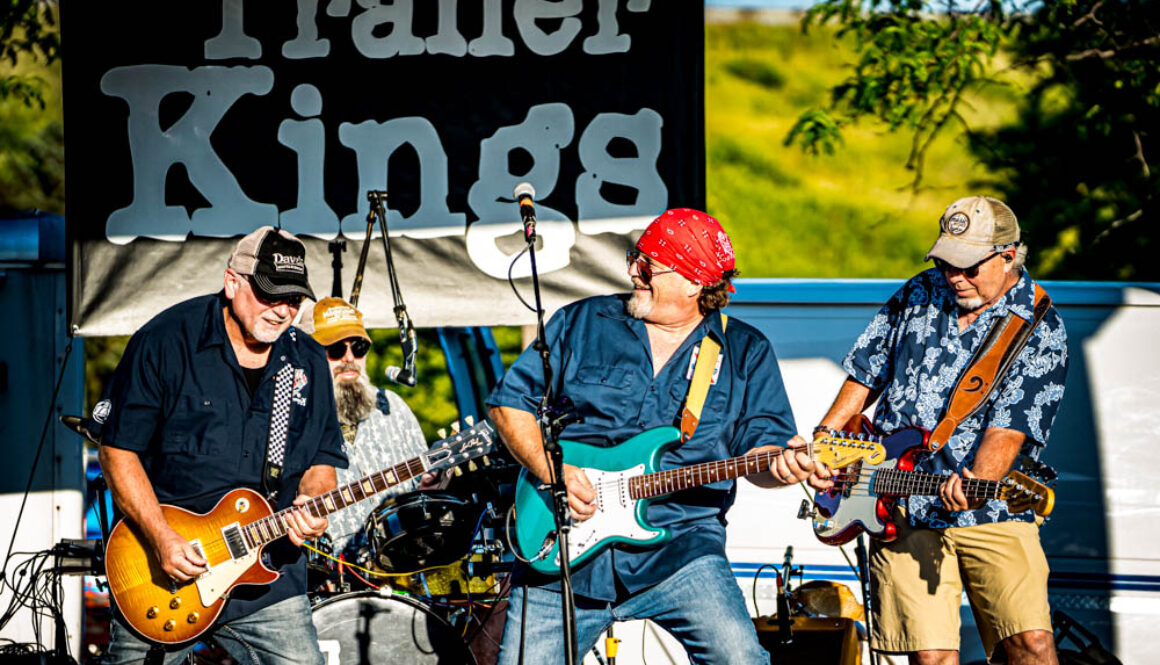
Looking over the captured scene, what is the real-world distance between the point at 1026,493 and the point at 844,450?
0.72 m

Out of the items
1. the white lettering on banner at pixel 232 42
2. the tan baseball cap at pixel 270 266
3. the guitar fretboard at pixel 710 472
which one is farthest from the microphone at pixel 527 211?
the white lettering on banner at pixel 232 42

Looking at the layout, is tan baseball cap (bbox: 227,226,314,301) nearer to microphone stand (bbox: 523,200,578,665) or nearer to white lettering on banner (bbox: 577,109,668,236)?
microphone stand (bbox: 523,200,578,665)

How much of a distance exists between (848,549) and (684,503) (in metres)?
2.22

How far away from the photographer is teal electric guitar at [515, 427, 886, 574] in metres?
4.82

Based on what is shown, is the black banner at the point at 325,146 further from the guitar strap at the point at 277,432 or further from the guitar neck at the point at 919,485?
the guitar neck at the point at 919,485

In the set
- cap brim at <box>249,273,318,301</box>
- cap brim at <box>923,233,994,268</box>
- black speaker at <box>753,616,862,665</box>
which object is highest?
cap brim at <box>923,233,994,268</box>

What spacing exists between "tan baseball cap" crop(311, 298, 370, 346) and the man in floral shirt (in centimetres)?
253

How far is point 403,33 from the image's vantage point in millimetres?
6727

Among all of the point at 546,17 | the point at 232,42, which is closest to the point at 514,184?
the point at 546,17

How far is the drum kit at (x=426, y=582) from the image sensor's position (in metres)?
6.05

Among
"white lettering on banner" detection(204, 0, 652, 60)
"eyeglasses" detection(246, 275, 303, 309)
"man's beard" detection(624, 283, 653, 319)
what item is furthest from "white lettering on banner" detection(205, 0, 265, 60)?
"man's beard" detection(624, 283, 653, 319)

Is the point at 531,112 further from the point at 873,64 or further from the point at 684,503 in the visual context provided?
the point at 873,64

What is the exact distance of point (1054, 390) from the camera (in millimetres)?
5156

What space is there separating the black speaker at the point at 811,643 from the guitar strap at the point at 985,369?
5.12 feet
